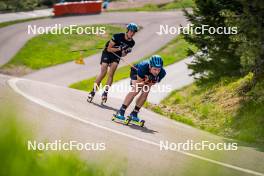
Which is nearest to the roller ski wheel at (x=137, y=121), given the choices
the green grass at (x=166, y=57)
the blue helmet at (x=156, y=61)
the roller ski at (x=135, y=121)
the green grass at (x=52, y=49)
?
the roller ski at (x=135, y=121)

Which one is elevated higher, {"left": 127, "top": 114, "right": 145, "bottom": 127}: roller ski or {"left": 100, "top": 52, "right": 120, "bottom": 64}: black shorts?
{"left": 100, "top": 52, "right": 120, "bottom": 64}: black shorts

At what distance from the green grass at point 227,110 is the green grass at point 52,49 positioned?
17.5 meters

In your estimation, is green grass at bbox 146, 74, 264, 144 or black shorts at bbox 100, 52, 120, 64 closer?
green grass at bbox 146, 74, 264, 144

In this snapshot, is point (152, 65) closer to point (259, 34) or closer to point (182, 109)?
point (259, 34)

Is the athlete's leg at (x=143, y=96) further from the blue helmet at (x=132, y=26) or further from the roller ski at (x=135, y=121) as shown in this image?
the blue helmet at (x=132, y=26)

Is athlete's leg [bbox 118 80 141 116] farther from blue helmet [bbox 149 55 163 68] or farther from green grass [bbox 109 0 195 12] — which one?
green grass [bbox 109 0 195 12]

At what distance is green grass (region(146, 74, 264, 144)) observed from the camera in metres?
12.4

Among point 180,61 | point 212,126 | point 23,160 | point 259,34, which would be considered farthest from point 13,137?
point 180,61

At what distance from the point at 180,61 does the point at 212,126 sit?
20.1 m

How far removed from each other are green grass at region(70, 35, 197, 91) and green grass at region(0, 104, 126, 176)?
74.7 ft

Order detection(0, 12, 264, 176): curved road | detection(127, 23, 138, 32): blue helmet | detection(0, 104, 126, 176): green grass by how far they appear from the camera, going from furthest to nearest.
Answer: detection(127, 23, 138, 32): blue helmet, detection(0, 12, 264, 176): curved road, detection(0, 104, 126, 176): green grass

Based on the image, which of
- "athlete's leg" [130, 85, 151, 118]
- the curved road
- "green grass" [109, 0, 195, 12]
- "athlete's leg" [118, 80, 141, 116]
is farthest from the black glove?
"green grass" [109, 0, 195, 12]

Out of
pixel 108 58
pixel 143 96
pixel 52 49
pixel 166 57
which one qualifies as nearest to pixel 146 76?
pixel 143 96

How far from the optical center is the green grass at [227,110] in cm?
1241
